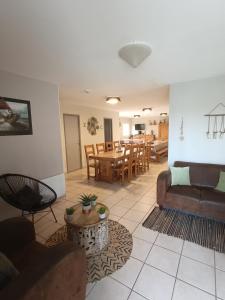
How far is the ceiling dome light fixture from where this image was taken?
1692 millimetres

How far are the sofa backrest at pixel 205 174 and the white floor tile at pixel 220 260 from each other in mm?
1175

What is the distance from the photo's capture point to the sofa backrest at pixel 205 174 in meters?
2.72

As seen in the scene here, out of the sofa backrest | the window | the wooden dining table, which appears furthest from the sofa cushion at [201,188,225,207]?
the window

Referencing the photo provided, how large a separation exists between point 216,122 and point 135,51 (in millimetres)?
2039

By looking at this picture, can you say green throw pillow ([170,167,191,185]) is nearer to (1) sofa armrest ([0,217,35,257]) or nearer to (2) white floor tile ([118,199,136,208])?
(2) white floor tile ([118,199,136,208])

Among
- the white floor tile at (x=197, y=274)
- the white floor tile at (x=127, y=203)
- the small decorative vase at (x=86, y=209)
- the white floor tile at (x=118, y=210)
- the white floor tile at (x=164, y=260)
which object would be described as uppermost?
the small decorative vase at (x=86, y=209)

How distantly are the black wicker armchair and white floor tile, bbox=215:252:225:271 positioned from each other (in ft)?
7.13

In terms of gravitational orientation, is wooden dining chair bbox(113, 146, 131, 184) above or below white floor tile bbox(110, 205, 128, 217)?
above

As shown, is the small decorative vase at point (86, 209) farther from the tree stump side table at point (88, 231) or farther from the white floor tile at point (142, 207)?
the white floor tile at point (142, 207)

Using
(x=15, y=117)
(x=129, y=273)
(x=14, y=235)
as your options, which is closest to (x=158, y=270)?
(x=129, y=273)

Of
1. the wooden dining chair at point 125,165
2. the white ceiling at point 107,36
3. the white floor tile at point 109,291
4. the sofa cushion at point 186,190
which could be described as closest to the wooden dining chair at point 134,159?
the wooden dining chair at point 125,165

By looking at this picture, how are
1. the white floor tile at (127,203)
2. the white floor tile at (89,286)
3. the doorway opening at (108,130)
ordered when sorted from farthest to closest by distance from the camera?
the doorway opening at (108,130) → the white floor tile at (127,203) → the white floor tile at (89,286)

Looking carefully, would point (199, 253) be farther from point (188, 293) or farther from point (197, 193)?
point (197, 193)

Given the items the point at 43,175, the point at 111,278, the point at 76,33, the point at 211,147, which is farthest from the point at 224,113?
the point at 43,175
